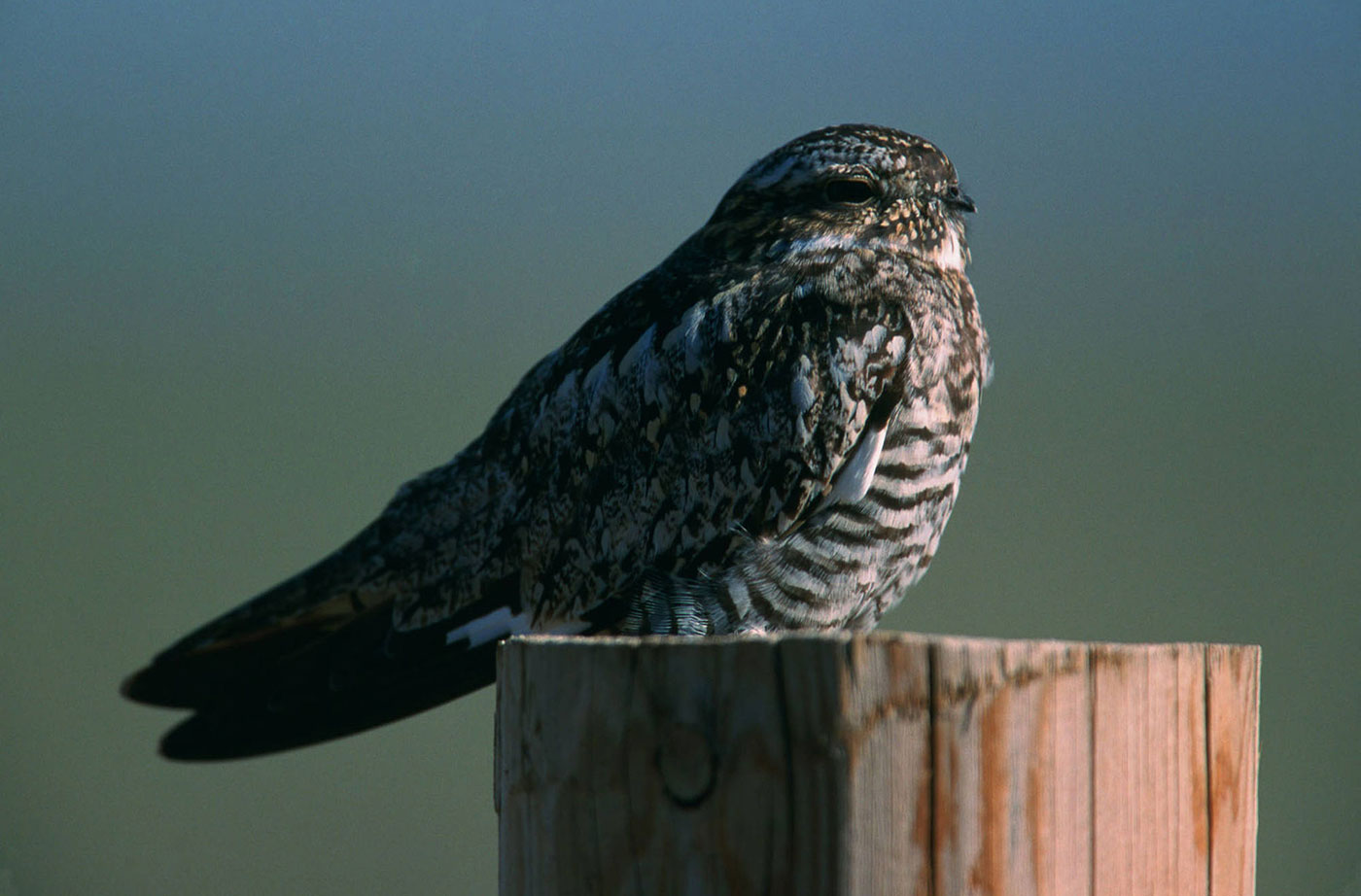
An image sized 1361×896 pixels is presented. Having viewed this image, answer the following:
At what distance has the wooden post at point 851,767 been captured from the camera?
1.15m

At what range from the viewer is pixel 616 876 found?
4.07 ft

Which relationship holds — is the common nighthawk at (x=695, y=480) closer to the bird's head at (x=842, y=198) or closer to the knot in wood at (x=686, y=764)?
the bird's head at (x=842, y=198)

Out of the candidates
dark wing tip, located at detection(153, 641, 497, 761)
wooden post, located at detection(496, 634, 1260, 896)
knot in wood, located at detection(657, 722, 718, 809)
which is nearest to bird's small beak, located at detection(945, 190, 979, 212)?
dark wing tip, located at detection(153, 641, 497, 761)

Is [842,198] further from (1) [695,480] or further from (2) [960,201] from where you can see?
(1) [695,480]

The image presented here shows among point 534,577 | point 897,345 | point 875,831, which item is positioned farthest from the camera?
point 534,577

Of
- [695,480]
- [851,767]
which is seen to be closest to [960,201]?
[695,480]

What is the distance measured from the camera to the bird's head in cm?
296

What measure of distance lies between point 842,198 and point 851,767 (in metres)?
2.07

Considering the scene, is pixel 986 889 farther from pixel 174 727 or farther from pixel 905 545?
pixel 174 727

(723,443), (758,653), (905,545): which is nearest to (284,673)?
(723,443)

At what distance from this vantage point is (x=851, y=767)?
114 cm

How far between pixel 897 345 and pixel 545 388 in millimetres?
882

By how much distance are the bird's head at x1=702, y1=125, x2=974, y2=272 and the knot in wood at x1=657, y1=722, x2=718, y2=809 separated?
1.91 meters

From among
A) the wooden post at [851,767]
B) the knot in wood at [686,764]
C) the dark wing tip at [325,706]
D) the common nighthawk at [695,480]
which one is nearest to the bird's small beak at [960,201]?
the common nighthawk at [695,480]
